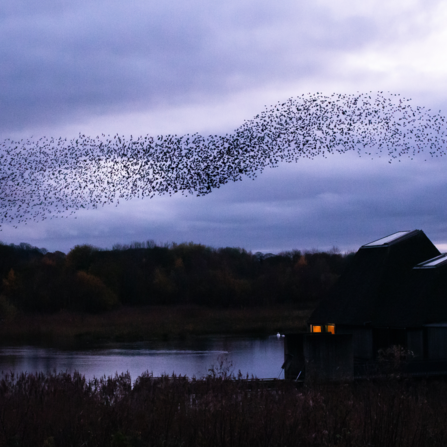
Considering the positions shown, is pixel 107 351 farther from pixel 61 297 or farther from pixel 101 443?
pixel 101 443

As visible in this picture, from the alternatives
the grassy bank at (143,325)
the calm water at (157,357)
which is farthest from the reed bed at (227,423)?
the grassy bank at (143,325)

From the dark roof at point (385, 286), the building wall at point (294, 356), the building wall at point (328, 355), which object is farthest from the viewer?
the dark roof at point (385, 286)

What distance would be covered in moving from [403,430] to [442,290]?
25230 millimetres

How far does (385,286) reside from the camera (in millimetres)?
34406

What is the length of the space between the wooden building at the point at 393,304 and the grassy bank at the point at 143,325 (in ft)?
87.5

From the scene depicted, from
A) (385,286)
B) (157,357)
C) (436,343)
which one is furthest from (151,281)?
(436,343)

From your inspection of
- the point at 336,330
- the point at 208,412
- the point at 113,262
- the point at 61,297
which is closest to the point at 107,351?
the point at 336,330

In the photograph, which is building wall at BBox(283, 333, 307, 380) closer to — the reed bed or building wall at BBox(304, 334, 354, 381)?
building wall at BBox(304, 334, 354, 381)

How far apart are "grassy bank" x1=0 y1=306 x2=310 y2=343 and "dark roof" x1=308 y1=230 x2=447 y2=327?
2623cm

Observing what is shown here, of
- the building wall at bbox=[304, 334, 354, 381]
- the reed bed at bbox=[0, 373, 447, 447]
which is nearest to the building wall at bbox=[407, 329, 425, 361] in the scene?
the building wall at bbox=[304, 334, 354, 381]

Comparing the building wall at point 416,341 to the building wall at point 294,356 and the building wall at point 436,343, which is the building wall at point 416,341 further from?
the building wall at point 294,356

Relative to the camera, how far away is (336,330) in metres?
33.8

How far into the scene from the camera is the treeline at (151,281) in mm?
77875

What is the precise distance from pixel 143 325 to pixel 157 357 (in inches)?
766
